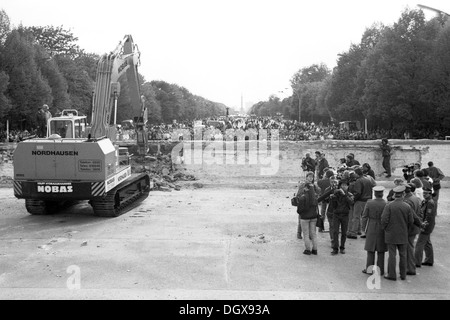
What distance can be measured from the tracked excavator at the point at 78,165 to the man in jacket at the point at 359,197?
6.55 m

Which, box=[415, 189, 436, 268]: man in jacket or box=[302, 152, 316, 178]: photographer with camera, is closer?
box=[415, 189, 436, 268]: man in jacket

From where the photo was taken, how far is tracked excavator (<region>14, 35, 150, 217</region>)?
45.5ft

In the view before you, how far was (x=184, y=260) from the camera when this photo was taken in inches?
402

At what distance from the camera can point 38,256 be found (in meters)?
10.6

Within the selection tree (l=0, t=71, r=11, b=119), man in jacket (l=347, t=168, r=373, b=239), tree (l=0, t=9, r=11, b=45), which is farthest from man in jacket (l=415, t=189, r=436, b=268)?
tree (l=0, t=9, r=11, b=45)

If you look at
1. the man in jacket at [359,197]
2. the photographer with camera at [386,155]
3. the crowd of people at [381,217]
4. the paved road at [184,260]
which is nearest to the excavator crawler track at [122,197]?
the paved road at [184,260]

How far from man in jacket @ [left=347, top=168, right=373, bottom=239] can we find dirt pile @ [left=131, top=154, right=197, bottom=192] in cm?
955

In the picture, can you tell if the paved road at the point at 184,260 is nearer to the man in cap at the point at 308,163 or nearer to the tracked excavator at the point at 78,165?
the tracked excavator at the point at 78,165

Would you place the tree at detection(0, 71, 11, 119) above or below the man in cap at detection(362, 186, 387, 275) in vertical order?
above

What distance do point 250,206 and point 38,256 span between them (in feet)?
24.9

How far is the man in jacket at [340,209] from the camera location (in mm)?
10352

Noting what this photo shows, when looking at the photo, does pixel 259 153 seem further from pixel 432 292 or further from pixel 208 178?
pixel 432 292

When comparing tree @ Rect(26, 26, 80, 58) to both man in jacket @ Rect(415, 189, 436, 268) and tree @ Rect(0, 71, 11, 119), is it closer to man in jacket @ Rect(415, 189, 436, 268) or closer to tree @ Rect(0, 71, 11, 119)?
tree @ Rect(0, 71, 11, 119)
